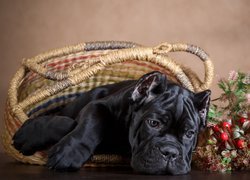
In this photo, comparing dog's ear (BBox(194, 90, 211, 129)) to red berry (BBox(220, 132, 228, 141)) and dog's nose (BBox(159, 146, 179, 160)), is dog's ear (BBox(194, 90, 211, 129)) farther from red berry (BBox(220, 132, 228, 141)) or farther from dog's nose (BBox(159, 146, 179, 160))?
dog's nose (BBox(159, 146, 179, 160))

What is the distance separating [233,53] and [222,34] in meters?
0.14

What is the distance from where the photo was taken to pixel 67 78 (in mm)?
2072

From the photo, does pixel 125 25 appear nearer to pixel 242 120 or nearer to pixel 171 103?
pixel 242 120

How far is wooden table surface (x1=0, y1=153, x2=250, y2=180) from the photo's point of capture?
1.54 m

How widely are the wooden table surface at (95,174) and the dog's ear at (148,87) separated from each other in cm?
25

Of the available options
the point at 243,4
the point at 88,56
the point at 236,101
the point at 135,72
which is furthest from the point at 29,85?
the point at 243,4

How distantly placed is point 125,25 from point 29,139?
1469mm

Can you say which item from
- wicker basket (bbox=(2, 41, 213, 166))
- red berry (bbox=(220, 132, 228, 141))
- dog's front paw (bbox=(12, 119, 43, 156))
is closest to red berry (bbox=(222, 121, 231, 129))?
red berry (bbox=(220, 132, 228, 141))

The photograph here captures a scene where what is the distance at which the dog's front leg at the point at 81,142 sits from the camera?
5.29ft

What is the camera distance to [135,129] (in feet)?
5.59

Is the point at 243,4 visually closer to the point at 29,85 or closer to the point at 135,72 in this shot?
the point at 135,72

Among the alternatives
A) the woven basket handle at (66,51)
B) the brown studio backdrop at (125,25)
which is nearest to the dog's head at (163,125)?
the woven basket handle at (66,51)

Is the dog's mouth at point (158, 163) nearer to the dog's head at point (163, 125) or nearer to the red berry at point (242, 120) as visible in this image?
the dog's head at point (163, 125)

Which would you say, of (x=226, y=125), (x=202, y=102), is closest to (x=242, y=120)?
(x=226, y=125)
